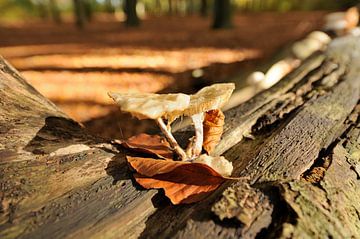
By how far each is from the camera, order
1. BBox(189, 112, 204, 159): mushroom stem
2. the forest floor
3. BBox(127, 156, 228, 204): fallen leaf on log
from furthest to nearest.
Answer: the forest floor → BBox(189, 112, 204, 159): mushroom stem → BBox(127, 156, 228, 204): fallen leaf on log

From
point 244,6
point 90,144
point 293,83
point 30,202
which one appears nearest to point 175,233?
point 30,202

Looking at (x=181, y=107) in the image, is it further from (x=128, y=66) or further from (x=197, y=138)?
(x=128, y=66)

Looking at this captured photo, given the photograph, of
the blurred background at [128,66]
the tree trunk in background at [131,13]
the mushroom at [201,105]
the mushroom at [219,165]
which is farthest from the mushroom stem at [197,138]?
the tree trunk in background at [131,13]

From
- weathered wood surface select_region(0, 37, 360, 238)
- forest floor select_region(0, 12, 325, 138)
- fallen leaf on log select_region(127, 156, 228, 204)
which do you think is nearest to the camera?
weathered wood surface select_region(0, 37, 360, 238)

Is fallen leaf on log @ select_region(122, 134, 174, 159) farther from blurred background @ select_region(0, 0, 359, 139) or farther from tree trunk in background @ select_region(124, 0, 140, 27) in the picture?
tree trunk in background @ select_region(124, 0, 140, 27)

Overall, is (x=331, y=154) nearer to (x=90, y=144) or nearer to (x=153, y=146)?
(x=153, y=146)

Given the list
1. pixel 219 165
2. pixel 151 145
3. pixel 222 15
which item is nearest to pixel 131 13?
pixel 222 15

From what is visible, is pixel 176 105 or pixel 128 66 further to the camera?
pixel 128 66

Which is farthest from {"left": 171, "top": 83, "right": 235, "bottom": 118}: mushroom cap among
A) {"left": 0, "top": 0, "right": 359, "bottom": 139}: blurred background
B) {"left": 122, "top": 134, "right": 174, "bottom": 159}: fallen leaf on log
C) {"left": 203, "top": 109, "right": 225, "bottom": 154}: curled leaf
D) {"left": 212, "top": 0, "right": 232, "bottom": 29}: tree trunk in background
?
{"left": 212, "top": 0, "right": 232, "bottom": 29}: tree trunk in background
